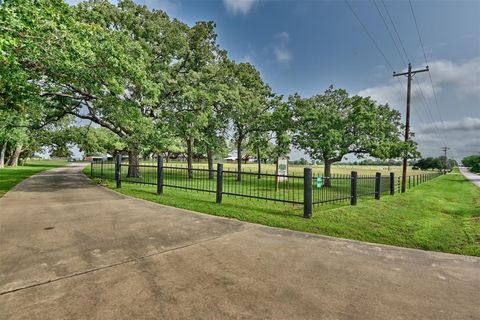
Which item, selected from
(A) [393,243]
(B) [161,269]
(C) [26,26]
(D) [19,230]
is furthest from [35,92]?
(A) [393,243]

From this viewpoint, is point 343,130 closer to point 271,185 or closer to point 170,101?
point 271,185

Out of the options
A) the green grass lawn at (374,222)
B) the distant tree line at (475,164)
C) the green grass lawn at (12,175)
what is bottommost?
the green grass lawn at (374,222)

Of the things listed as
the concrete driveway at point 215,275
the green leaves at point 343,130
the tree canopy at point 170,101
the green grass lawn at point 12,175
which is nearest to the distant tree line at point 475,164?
the tree canopy at point 170,101

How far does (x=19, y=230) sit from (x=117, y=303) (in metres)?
4.47

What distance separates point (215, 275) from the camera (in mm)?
3656

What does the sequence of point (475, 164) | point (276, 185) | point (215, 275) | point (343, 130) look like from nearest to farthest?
point (215, 275)
point (276, 185)
point (343, 130)
point (475, 164)

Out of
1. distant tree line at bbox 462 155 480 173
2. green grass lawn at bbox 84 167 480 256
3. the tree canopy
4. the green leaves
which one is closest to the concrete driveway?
green grass lawn at bbox 84 167 480 256

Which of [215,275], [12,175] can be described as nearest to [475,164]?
[215,275]

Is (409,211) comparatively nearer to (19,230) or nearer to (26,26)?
(19,230)

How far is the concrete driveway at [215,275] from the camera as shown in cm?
283

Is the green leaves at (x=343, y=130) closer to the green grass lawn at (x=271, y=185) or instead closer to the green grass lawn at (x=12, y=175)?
the green grass lawn at (x=271, y=185)

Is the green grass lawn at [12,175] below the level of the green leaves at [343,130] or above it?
below

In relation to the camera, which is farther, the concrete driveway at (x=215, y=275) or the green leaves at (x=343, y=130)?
the green leaves at (x=343, y=130)

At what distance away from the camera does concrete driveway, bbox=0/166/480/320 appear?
2.83 metres
